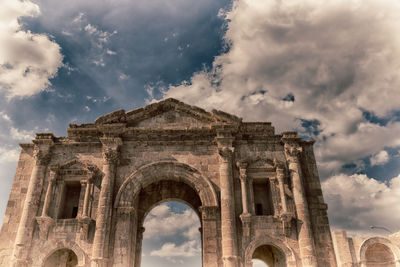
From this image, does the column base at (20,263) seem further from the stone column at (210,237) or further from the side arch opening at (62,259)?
the stone column at (210,237)

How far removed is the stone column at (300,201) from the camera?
16.7 m

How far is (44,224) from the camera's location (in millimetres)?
17500

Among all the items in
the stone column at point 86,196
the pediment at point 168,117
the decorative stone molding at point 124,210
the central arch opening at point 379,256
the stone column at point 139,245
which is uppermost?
the pediment at point 168,117

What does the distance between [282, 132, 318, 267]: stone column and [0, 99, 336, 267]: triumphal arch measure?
6 centimetres

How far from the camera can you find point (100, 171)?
18938 millimetres

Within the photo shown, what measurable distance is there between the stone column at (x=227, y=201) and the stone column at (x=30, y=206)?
9853mm

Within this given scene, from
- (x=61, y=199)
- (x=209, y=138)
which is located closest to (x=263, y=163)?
(x=209, y=138)

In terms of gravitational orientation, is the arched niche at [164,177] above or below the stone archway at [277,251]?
above

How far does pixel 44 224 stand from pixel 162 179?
6556 mm

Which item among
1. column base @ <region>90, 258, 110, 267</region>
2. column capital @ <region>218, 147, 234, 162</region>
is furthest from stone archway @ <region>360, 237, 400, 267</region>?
column base @ <region>90, 258, 110, 267</region>

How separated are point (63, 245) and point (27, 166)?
5.55m

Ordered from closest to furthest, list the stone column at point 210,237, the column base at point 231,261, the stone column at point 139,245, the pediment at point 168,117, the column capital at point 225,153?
the column base at point 231,261 < the stone column at point 210,237 < the column capital at point 225,153 < the pediment at point 168,117 < the stone column at point 139,245

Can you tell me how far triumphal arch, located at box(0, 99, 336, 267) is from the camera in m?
17.1

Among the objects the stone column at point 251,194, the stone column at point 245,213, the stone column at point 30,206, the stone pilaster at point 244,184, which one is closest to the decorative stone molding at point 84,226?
the stone column at point 30,206
